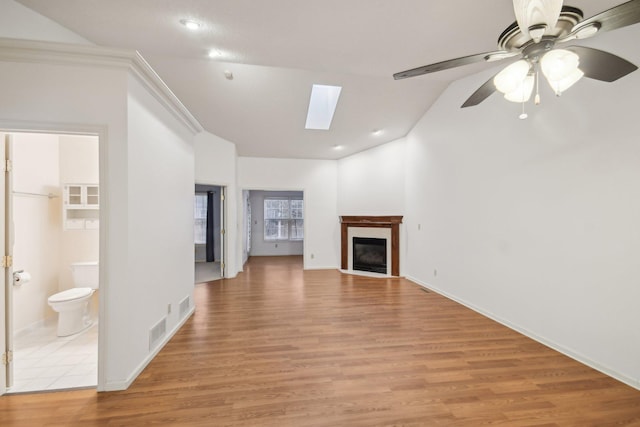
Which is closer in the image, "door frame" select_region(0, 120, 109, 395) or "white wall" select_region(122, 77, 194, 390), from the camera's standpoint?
"door frame" select_region(0, 120, 109, 395)

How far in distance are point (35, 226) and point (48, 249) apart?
1.10 ft

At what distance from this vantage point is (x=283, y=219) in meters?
8.77

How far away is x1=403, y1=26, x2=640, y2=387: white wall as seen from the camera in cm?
211

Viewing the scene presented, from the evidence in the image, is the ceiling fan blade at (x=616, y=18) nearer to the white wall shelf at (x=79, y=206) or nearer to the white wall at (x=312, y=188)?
the white wall shelf at (x=79, y=206)

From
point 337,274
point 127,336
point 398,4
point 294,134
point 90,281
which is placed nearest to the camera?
point 398,4

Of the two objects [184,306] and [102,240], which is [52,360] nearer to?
[184,306]

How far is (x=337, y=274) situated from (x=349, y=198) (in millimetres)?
1820

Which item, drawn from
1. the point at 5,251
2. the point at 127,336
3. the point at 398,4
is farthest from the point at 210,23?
the point at 127,336

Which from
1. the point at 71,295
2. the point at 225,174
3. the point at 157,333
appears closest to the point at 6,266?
the point at 71,295

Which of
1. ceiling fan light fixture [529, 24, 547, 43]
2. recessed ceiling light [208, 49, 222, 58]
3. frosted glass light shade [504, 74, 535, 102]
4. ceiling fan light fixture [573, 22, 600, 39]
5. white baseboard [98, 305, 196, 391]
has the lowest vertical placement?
white baseboard [98, 305, 196, 391]

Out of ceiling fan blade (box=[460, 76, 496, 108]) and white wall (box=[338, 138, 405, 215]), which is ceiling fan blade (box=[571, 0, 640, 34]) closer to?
ceiling fan blade (box=[460, 76, 496, 108])

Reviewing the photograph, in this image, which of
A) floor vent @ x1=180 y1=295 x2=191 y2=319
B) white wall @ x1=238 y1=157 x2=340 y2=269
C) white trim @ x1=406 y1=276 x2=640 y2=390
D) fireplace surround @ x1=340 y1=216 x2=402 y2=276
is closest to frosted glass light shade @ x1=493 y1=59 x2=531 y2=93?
white trim @ x1=406 y1=276 x2=640 y2=390

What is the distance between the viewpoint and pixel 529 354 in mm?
2506

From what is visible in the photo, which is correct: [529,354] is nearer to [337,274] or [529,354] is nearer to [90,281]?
[337,274]
